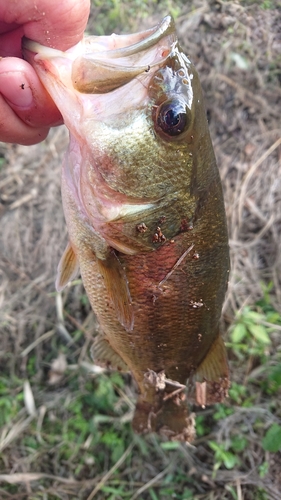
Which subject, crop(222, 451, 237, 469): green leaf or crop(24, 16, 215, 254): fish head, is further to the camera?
crop(222, 451, 237, 469): green leaf

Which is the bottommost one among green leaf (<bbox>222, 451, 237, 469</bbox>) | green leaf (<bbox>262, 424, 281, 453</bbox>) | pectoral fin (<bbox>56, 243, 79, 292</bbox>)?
green leaf (<bbox>222, 451, 237, 469</bbox>)

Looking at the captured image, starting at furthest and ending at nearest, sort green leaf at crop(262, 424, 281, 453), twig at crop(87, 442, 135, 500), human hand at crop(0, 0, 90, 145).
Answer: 1. twig at crop(87, 442, 135, 500)
2. green leaf at crop(262, 424, 281, 453)
3. human hand at crop(0, 0, 90, 145)

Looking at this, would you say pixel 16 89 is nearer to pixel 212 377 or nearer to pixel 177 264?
pixel 177 264

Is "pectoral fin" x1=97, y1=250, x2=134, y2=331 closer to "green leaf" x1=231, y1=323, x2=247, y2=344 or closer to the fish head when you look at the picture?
the fish head

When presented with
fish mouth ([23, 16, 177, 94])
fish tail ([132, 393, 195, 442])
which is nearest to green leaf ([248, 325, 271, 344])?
fish tail ([132, 393, 195, 442])

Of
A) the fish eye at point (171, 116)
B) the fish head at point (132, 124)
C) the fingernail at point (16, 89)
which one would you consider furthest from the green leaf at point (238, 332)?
the fingernail at point (16, 89)

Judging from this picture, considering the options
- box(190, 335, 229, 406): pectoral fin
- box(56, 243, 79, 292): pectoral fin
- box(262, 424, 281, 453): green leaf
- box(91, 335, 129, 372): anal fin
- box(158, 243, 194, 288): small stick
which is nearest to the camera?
box(158, 243, 194, 288): small stick

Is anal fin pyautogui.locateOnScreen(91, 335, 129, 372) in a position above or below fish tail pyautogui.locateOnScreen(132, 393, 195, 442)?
above
